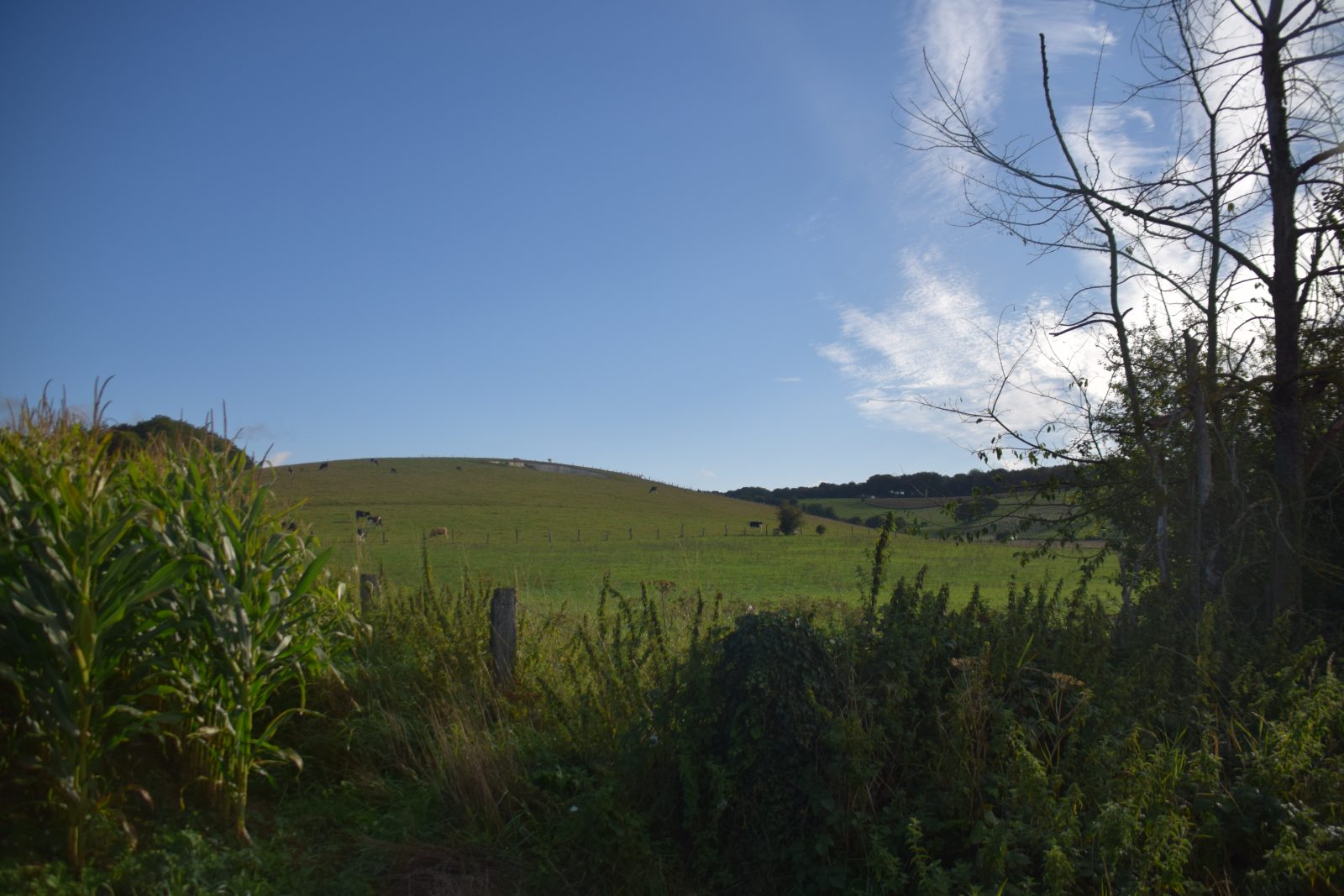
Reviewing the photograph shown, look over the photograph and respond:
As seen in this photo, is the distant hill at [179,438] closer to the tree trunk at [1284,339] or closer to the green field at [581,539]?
the green field at [581,539]

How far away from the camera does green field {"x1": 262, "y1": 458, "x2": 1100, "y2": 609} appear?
795 inches

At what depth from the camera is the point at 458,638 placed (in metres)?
6.05

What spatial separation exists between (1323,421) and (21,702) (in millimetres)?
8950

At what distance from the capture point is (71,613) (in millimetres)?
3311

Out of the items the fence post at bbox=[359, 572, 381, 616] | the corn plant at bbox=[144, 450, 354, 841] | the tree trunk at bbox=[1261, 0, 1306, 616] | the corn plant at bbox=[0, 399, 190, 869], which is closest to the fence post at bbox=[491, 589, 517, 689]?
the corn plant at bbox=[144, 450, 354, 841]

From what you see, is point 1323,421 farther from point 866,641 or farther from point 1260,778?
point 866,641

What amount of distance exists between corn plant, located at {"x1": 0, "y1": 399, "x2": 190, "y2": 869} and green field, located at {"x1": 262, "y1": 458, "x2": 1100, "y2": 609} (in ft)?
5.73

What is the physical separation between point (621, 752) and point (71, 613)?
2573 mm

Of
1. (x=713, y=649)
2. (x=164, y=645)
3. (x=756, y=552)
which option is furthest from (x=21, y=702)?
(x=756, y=552)

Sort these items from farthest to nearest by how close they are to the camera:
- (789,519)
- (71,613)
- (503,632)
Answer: (789,519) < (503,632) < (71,613)

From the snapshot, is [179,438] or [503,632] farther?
[503,632]

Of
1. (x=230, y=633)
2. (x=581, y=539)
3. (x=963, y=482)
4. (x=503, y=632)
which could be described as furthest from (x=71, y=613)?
(x=581, y=539)

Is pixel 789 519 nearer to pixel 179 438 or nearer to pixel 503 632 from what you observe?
pixel 503 632

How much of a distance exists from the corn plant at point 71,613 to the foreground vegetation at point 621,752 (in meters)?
0.01
